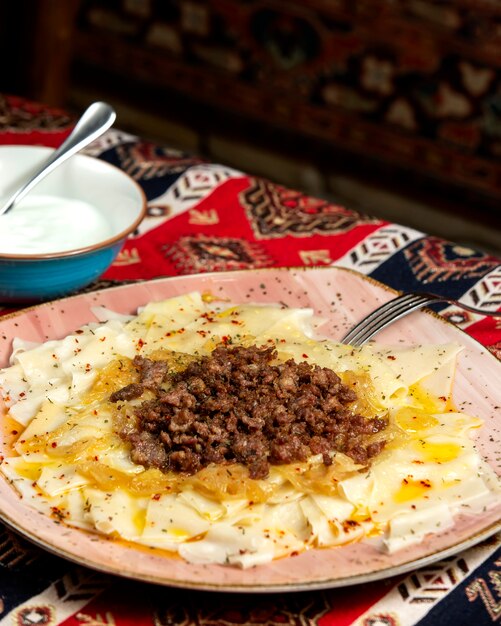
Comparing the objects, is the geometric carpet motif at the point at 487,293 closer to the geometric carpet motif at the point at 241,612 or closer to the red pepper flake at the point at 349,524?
the red pepper flake at the point at 349,524

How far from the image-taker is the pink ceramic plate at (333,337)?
2.35 metres

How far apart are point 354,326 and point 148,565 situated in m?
1.57

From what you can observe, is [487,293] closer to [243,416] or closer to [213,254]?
[213,254]

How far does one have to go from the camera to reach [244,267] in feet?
14.3

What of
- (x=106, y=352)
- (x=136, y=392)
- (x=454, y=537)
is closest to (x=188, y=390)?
(x=136, y=392)

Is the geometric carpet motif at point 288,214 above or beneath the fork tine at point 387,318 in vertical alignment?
beneath

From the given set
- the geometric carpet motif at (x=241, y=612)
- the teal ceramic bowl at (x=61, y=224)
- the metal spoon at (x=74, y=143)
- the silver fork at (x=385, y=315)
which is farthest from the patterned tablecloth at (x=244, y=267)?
the metal spoon at (x=74, y=143)

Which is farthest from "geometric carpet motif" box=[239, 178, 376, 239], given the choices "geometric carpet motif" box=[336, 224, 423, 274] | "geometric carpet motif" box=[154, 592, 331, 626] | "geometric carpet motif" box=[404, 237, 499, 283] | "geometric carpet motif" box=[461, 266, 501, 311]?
"geometric carpet motif" box=[154, 592, 331, 626]

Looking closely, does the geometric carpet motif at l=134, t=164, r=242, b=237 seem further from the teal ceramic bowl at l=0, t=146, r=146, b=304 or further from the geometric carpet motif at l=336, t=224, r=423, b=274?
the geometric carpet motif at l=336, t=224, r=423, b=274

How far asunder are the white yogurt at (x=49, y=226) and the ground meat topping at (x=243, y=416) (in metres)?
0.86

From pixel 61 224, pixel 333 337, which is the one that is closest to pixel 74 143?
pixel 61 224

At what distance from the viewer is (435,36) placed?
8.07m

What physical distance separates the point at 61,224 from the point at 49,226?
0.06m

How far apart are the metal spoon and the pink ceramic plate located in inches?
26.6
